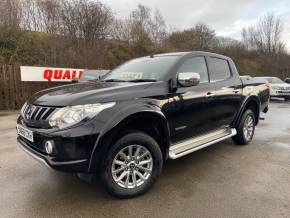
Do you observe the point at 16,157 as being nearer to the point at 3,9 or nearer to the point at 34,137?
the point at 34,137

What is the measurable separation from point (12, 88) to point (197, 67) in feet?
29.5

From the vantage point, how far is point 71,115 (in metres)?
2.62

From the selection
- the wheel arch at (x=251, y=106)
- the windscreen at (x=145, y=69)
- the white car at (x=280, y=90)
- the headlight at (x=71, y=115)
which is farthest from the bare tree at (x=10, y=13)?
the white car at (x=280, y=90)

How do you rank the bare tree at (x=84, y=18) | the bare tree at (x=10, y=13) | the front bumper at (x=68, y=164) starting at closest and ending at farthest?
the front bumper at (x=68, y=164) < the bare tree at (x=10, y=13) < the bare tree at (x=84, y=18)

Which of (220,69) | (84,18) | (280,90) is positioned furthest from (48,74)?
(280,90)

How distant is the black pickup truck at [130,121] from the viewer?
2.61 meters

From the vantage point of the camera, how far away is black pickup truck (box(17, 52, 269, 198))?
103 inches

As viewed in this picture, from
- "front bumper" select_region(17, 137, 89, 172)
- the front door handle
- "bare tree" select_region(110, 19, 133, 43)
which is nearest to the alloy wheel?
"front bumper" select_region(17, 137, 89, 172)

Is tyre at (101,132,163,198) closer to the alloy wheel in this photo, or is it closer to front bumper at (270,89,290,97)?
the alloy wheel

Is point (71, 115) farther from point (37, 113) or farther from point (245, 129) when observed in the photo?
point (245, 129)

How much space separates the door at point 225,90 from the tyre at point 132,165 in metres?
1.59

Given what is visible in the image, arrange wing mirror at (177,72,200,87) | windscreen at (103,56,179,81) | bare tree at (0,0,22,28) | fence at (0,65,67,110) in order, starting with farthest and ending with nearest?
1. bare tree at (0,0,22,28)
2. fence at (0,65,67,110)
3. windscreen at (103,56,179,81)
4. wing mirror at (177,72,200,87)

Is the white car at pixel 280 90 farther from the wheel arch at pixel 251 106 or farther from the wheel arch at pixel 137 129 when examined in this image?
the wheel arch at pixel 137 129

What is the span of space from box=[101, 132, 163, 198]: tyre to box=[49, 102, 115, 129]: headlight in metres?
0.46
